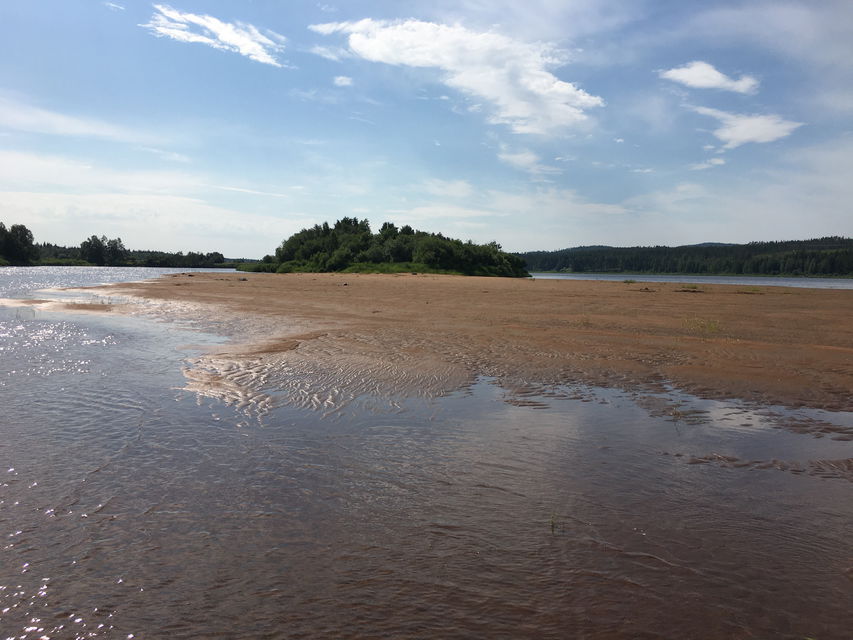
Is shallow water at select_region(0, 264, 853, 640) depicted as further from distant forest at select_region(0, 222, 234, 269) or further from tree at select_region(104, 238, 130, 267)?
tree at select_region(104, 238, 130, 267)

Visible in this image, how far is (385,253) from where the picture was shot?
2388 inches

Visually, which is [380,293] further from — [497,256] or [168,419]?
[497,256]

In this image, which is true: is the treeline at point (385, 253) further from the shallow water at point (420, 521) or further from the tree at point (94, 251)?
the tree at point (94, 251)

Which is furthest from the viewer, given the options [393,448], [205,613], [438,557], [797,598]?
[393,448]

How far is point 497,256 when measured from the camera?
6431cm

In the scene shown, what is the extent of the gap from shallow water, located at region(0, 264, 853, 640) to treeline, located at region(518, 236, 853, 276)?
3758 inches

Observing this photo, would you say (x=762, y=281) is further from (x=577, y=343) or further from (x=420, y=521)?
(x=420, y=521)

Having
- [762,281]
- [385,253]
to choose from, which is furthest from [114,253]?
[762,281]

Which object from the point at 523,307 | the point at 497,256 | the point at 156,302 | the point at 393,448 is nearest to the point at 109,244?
the point at 497,256

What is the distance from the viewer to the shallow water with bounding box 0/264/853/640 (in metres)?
2.61

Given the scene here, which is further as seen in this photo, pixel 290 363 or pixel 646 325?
pixel 646 325

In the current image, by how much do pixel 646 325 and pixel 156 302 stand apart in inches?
733

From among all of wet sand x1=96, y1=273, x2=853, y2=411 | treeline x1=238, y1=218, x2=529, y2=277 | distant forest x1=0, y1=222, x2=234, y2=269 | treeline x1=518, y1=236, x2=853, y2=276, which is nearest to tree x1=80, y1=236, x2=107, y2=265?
distant forest x1=0, y1=222, x2=234, y2=269

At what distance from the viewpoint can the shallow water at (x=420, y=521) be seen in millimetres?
2605
